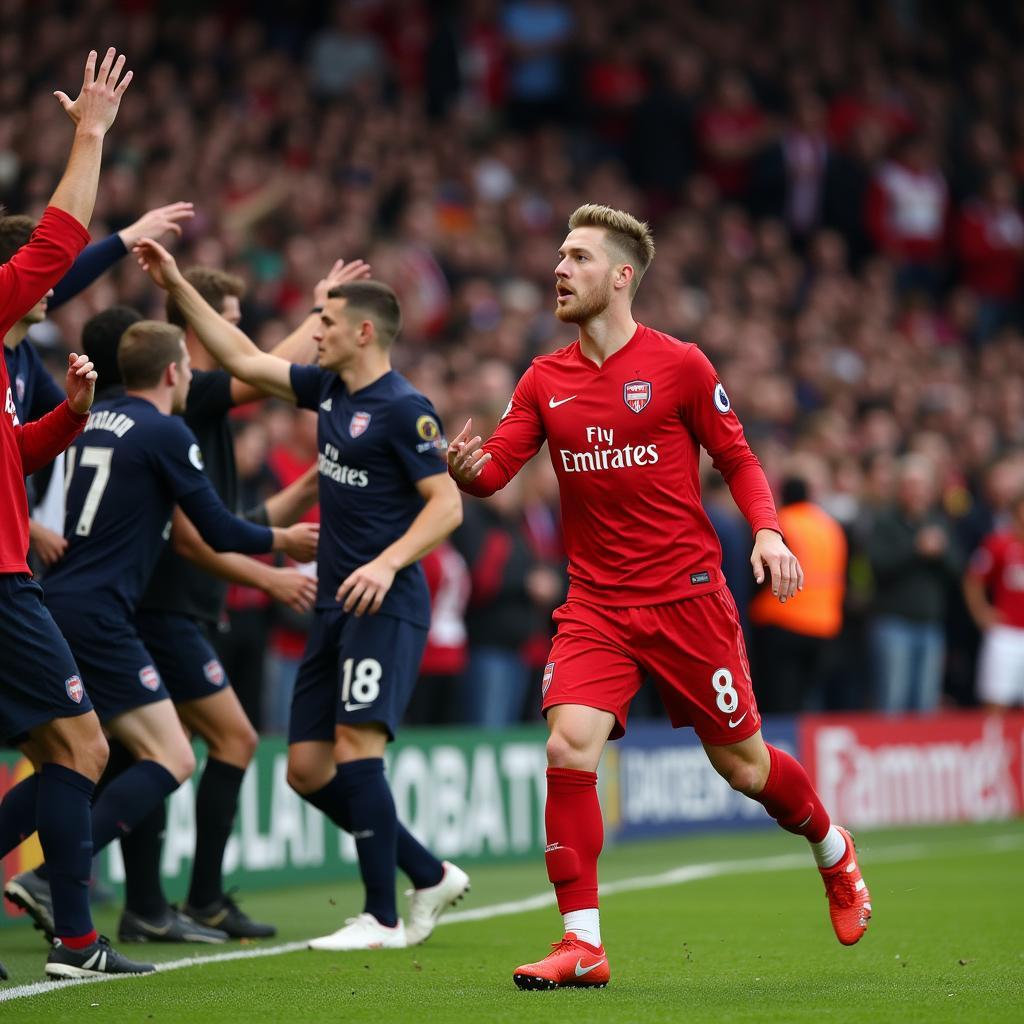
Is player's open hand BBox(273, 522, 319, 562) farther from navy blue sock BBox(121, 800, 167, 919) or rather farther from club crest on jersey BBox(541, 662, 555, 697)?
club crest on jersey BBox(541, 662, 555, 697)

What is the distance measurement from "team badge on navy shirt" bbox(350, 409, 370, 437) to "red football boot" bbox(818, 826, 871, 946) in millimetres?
2394

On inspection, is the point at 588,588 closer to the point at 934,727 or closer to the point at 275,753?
the point at 275,753

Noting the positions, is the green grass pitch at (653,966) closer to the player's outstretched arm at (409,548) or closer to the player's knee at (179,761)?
the player's knee at (179,761)

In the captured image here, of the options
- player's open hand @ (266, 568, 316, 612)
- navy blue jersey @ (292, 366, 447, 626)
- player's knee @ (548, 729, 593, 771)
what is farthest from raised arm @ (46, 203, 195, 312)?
player's knee @ (548, 729, 593, 771)

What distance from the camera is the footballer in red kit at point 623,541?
6.59 metres

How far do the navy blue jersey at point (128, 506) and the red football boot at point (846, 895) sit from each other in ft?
7.95

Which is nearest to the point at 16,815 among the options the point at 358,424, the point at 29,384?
the point at 29,384

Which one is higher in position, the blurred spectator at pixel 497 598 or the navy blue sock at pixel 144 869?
the blurred spectator at pixel 497 598

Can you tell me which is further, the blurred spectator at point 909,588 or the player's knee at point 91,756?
the blurred spectator at point 909,588

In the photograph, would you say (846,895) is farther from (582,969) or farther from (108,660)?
(108,660)

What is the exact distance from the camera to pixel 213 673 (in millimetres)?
8398

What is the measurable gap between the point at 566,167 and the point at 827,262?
330 cm

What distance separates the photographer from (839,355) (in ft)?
69.6

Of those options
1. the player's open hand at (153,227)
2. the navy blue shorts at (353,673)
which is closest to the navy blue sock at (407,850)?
the navy blue shorts at (353,673)
